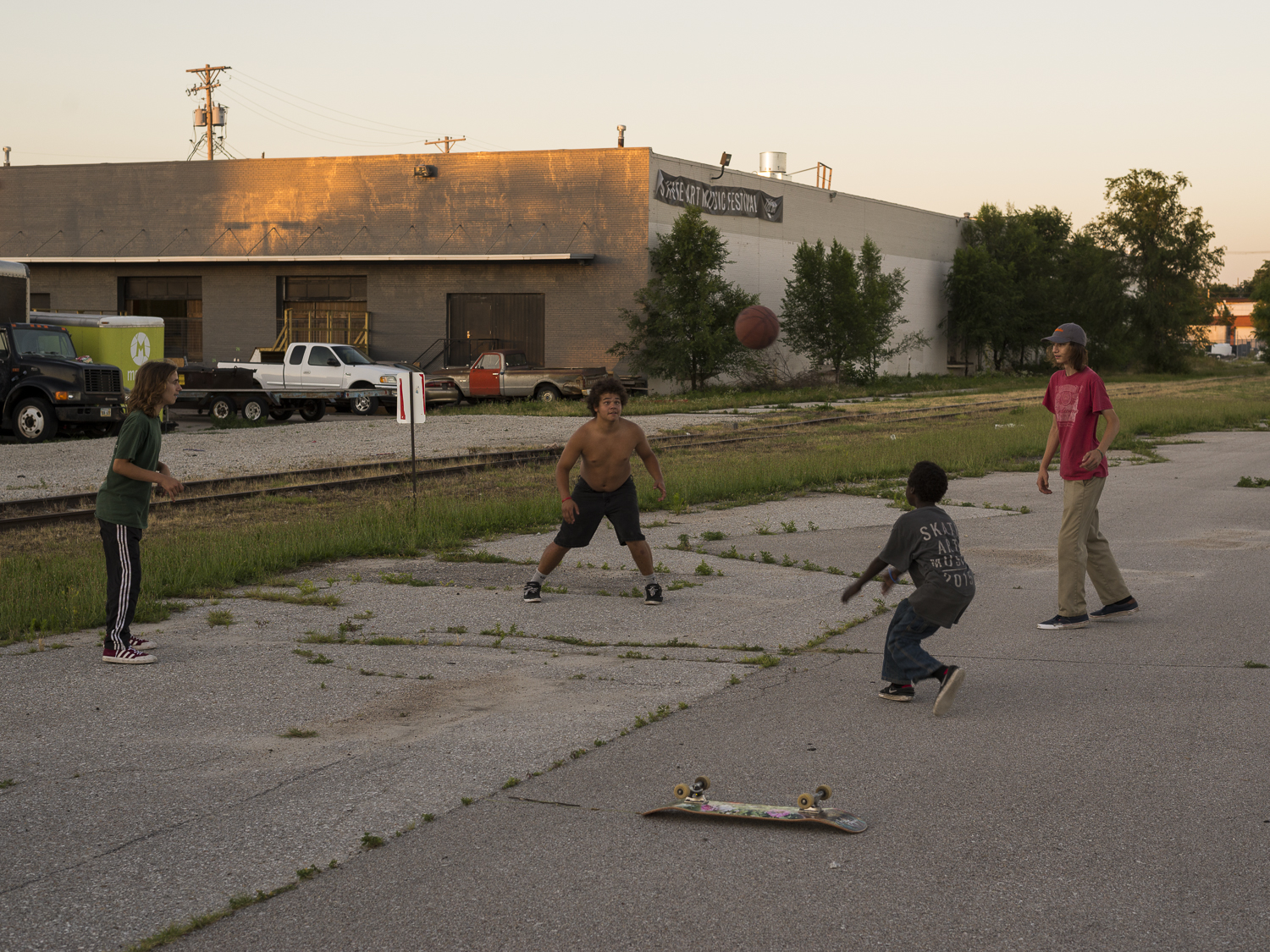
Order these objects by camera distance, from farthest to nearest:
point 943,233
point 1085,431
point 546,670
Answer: point 943,233 → point 1085,431 → point 546,670

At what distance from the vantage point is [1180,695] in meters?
6.36

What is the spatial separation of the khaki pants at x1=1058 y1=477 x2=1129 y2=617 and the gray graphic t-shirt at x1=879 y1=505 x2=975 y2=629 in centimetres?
206

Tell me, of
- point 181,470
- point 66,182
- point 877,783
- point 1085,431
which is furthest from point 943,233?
point 877,783

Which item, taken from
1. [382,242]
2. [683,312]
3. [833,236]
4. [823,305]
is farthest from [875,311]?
[382,242]

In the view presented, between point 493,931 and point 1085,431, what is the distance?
5833 millimetres

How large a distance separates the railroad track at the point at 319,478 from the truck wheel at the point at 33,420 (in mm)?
7722

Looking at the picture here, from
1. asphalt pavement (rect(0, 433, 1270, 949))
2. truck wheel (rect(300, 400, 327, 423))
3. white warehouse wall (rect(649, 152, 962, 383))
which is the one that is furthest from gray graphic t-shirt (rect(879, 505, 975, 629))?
white warehouse wall (rect(649, 152, 962, 383))

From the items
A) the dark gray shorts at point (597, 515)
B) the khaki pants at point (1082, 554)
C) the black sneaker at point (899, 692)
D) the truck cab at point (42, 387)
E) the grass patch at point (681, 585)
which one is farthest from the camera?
the truck cab at point (42, 387)

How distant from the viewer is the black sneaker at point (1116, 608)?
841 centimetres

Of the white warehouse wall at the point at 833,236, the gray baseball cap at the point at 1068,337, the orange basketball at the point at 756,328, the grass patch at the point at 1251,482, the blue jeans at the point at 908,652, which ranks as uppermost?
the white warehouse wall at the point at 833,236

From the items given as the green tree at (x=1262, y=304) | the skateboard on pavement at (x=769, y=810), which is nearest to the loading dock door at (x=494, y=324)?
the skateboard on pavement at (x=769, y=810)

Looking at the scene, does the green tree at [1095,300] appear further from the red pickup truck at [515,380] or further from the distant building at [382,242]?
the red pickup truck at [515,380]

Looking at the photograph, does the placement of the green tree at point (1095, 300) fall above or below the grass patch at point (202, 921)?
above

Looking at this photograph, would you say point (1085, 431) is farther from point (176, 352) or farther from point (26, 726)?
point (176, 352)
